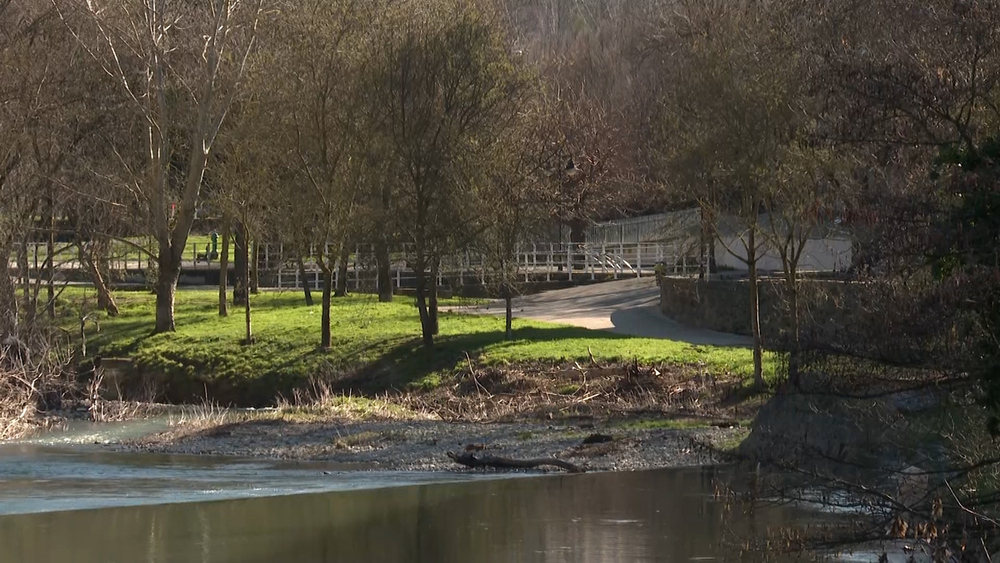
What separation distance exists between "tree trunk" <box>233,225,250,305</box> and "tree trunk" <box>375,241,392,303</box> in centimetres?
401

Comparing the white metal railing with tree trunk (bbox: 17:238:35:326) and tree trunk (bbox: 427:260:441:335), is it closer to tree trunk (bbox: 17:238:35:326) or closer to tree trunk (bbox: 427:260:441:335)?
Answer: tree trunk (bbox: 17:238:35:326)

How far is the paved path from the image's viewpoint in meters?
34.4

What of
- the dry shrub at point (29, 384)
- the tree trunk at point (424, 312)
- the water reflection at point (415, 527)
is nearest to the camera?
the water reflection at point (415, 527)

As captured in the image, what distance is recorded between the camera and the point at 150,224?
39094 millimetres

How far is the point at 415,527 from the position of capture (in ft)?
59.2

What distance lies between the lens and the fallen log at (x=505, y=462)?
73.2ft

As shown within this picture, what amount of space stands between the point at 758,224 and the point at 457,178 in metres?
7.29

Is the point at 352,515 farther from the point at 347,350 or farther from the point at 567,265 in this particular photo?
the point at 567,265

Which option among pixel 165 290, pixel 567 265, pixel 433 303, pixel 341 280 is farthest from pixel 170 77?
pixel 567 265

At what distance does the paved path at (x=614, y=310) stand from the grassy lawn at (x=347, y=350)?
140 cm

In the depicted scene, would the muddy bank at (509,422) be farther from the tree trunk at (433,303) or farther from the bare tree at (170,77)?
the bare tree at (170,77)

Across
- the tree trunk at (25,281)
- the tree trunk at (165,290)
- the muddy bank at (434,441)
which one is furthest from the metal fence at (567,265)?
the muddy bank at (434,441)

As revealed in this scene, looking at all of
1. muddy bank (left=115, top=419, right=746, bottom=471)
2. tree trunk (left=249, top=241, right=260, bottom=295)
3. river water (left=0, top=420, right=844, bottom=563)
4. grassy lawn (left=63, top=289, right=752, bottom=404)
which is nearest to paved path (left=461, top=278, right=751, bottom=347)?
grassy lawn (left=63, top=289, right=752, bottom=404)

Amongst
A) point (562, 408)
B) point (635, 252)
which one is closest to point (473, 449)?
point (562, 408)
